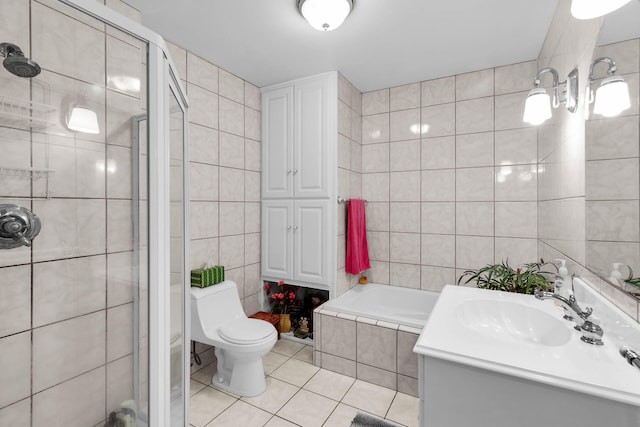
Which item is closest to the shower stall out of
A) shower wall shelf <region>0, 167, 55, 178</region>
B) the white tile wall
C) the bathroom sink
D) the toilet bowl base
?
shower wall shelf <region>0, 167, 55, 178</region>

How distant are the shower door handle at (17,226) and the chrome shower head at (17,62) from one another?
34cm

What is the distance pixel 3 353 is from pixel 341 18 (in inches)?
74.9

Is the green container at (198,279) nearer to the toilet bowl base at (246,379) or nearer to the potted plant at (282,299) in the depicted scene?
the toilet bowl base at (246,379)

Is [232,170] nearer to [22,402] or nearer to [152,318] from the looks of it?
[152,318]

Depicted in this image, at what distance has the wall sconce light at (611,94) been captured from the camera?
0.92m

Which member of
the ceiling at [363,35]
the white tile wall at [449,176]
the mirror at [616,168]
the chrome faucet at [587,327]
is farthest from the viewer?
the white tile wall at [449,176]

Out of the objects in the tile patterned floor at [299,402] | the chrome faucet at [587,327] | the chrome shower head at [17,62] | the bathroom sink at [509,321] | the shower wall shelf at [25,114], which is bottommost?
the tile patterned floor at [299,402]

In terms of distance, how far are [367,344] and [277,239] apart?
45.6 inches

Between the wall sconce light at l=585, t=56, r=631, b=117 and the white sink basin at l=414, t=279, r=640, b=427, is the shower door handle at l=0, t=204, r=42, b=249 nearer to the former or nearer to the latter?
the white sink basin at l=414, t=279, r=640, b=427

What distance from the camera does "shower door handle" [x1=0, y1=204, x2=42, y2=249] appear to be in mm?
755

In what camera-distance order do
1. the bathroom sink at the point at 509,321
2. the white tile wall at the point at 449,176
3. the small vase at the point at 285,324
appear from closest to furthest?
the bathroom sink at the point at 509,321, the white tile wall at the point at 449,176, the small vase at the point at 285,324

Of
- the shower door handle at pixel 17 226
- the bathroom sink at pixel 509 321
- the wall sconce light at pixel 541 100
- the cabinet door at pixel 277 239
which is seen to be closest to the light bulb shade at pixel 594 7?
the wall sconce light at pixel 541 100

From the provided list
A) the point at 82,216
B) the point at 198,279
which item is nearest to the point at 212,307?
the point at 198,279

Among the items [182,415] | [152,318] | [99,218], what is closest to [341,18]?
[99,218]
